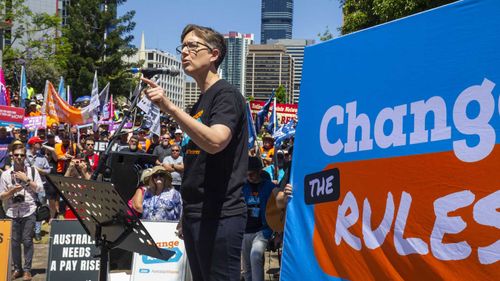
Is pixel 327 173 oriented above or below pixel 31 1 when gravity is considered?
below

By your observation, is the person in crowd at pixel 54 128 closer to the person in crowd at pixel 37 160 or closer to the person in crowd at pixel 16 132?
the person in crowd at pixel 16 132

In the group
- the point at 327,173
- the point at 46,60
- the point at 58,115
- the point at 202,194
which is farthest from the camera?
the point at 46,60

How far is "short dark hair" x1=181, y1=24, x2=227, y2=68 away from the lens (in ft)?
10.2

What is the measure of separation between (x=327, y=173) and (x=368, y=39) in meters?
0.72

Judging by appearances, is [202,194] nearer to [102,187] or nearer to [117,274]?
[102,187]

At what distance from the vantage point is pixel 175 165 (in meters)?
11.3

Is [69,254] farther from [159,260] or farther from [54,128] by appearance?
[54,128]

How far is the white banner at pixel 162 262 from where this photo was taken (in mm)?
6676

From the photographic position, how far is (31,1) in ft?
275

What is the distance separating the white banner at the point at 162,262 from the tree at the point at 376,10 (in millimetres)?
9096

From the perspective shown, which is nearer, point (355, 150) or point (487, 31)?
point (487, 31)

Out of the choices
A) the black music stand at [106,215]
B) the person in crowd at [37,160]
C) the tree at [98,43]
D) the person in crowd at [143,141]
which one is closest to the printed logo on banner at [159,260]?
the black music stand at [106,215]

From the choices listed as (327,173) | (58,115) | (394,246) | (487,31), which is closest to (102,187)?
(327,173)

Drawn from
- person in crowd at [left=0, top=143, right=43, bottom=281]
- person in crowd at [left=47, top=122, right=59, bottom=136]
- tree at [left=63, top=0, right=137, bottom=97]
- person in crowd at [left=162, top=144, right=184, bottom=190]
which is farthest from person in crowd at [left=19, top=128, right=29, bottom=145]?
tree at [left=63, top=0, right=137, bottom=97]
